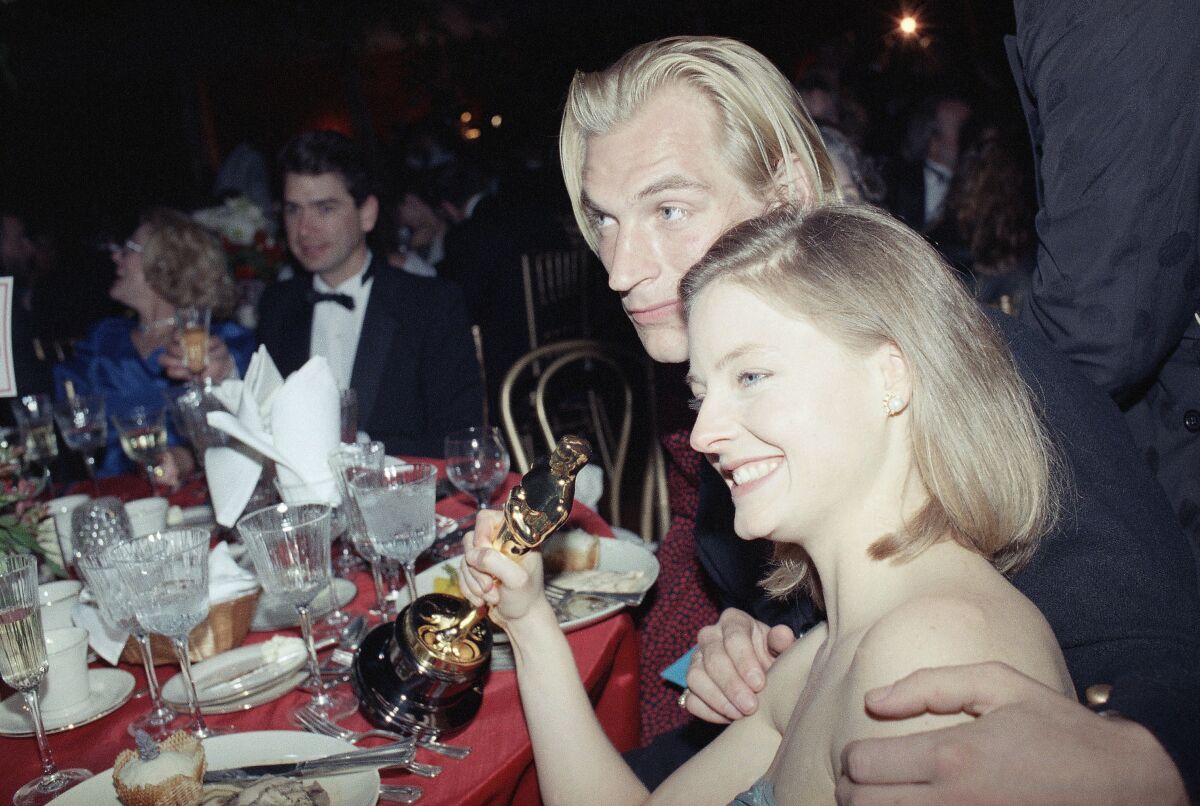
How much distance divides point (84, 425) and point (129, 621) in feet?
5.27

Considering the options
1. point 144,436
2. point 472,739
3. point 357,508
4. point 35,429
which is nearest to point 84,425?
point 35,429

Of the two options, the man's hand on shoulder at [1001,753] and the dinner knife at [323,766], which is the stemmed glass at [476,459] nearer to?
the dinner knife at [323,766]

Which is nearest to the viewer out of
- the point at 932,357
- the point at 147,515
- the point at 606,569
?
the point at 932,357

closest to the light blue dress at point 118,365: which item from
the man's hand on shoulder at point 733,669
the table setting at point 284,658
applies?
the table setting at point 284,658

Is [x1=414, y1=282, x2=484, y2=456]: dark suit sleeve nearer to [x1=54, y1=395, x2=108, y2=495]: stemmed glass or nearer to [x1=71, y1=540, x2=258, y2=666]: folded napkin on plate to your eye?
[x1=54, y1=395, x2=108, y2=495]: stemmed glass

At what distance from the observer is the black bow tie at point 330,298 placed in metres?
3.73

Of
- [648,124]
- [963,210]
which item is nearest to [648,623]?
[648,124]

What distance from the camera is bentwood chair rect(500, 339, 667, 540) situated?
123 inches

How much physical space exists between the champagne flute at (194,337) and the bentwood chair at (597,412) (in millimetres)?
1047

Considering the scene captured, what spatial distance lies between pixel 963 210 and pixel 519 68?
17.8ft

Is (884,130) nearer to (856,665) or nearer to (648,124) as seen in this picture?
(648,124)

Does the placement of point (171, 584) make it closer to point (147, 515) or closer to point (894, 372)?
point (147, 515)

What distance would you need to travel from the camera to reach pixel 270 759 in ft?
4.05

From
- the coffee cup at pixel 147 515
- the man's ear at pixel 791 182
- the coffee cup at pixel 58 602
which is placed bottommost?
the coffee cup at pixel 58 602
